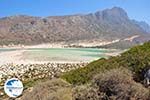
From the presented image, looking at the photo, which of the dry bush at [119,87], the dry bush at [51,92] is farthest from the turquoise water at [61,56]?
the dry bush at [119,87]

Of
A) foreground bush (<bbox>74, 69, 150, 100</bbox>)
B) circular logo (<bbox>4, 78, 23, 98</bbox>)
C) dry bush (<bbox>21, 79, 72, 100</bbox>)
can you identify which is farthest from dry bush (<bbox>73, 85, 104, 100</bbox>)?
circular logo (<bbox>4, 78, 23, 98</bbox>)

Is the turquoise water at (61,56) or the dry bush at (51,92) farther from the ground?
the turquoise water at (61,56)

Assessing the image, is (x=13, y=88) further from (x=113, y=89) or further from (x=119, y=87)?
(x=119, y=87)

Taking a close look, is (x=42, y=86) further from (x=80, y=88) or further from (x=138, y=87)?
(x=138, y=87)

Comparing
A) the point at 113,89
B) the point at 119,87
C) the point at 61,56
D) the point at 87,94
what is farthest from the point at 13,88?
the point at 61,56

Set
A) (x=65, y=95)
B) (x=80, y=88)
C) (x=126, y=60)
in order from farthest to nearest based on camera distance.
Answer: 1. (x=126, y=60)
2. (x=80, y=88)
3. (x=65, y=95)

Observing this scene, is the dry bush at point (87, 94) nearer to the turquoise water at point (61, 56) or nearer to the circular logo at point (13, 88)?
the circular logo at point (13, 88)

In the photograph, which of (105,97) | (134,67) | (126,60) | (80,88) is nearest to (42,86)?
(80,88)

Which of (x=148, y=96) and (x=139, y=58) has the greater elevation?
(x=139, y=58)
